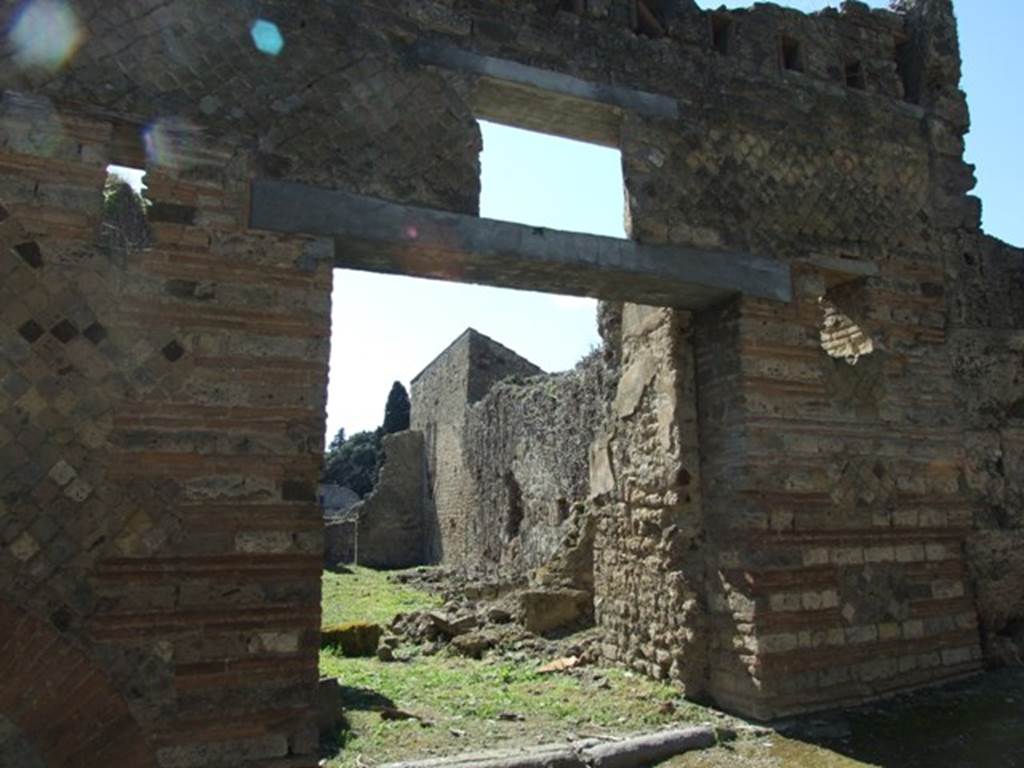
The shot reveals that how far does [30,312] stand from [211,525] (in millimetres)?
1420

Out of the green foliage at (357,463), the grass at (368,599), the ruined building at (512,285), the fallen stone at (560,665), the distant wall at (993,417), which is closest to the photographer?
the ruined building at (512,285)

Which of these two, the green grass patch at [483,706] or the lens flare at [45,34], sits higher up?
the lens flare at [45,34]

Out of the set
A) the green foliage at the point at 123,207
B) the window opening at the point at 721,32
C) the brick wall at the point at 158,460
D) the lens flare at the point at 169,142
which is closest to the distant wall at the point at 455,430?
the green foliage at the point at 123,207

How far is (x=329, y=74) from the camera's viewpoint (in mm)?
5176

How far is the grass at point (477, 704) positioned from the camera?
5227mm

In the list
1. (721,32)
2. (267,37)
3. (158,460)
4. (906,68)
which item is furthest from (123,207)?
(906,68)

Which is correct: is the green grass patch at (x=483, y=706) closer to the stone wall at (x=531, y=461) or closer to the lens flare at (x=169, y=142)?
the lens flare at (x=169, y=142)

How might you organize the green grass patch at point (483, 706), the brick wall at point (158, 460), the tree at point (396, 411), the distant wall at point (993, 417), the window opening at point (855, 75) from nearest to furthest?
the brick wall at point (158, 460)
the green grass patch at point (483, 706)
the distant wall at point (993, 417)
the window opening at point (855, 75)
the tree at point (396, 411)

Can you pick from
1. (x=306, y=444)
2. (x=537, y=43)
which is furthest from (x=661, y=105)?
(x=306, y=444)

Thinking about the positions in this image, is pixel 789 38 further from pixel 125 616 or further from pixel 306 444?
pixel 125 616

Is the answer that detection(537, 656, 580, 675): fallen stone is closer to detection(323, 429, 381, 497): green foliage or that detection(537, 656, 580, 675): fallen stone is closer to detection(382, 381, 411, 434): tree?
detection(382, 381, 411, 434): tree

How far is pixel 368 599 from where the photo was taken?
14.0 meters

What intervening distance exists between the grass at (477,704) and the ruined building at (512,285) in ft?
1.59

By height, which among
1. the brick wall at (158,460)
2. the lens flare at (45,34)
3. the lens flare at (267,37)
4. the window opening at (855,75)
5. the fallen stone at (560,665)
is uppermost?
the window opening at (855,75)
